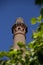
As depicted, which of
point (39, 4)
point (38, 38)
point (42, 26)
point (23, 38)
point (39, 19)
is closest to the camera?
point (39, 4)

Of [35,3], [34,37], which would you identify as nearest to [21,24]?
[34,37]

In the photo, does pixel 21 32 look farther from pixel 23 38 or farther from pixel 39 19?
pixel 39 19

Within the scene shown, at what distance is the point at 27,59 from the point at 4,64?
14.8 inches

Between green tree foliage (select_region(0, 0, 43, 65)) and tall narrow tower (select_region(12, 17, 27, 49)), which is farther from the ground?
green tree foliage (select_region(0, 0, 43, 65))

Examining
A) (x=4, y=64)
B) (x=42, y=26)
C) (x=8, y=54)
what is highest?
(x=42, y=26)

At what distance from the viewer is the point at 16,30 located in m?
23.0

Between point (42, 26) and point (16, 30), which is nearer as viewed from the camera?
point (42, 26)

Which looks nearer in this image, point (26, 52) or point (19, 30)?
point (26, 52)

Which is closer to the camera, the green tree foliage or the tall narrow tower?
the green tree foliage

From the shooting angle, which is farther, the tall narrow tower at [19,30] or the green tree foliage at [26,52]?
the tall narrow tower at [19,30]

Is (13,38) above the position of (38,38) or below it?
below

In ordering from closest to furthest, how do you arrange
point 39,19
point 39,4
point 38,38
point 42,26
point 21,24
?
1. point 39,4
2. point 42,26
3. point 39,19
4. point 38,38
5. point 21,24

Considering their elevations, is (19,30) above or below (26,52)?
below

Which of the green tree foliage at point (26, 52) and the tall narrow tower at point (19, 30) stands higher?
the green tree foliage at point (26, 52)
